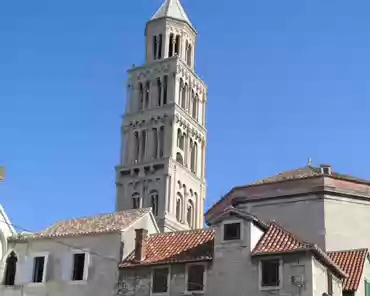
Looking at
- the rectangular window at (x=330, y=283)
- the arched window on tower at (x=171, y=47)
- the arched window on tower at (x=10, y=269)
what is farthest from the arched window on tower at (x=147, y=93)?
the rectangular window at (x=330, y=283)

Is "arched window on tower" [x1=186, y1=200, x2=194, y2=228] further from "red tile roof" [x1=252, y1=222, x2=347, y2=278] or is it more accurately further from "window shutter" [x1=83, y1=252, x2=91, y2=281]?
"red tile roof" [x1=252, y1=222, x2=347, y2=278]

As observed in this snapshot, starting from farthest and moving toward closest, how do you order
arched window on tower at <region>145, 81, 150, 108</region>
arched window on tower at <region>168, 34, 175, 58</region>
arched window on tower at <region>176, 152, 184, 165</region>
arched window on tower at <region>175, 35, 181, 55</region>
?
arched window on tower at <region>175, 35, 181, 55</region> < arched window on tower at <region>168, 34, 175, 58</region> < arched window on tower at <region>145, 81, 150, 108</region> < arched window on tower at <region>176, 152, 184, 165</region>

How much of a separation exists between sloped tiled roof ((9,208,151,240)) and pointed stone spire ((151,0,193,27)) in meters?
58.1

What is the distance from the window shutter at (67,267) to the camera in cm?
3700

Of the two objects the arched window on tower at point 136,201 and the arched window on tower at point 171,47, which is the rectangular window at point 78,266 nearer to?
the arched window on tower at point 136,201

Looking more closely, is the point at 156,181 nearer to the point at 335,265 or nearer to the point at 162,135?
the point at 162,135

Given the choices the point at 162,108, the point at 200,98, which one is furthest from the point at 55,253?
the point at 200,98

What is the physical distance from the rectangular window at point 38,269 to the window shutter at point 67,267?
1.23 meters

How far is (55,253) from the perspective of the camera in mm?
37750

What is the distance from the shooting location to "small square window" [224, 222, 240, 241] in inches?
1321

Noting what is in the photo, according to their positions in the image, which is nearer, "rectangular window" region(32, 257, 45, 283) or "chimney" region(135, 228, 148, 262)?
"chimney" region(135, 228, 148, 262)

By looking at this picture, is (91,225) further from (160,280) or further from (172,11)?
(172,11)

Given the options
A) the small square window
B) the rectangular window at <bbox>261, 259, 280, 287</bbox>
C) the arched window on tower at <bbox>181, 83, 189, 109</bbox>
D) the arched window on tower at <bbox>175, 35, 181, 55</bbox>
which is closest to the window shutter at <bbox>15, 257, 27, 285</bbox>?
the small square window

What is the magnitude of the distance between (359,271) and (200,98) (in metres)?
60.4
